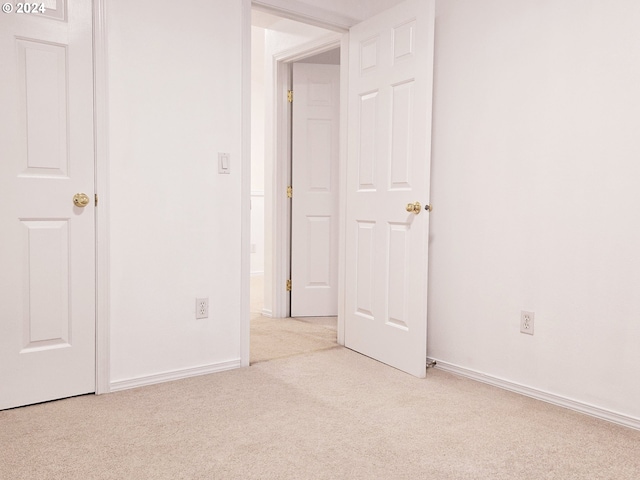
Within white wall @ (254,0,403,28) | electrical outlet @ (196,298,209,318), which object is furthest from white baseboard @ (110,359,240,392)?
white wall @ (254,0,403,28)

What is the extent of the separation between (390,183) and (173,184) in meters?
1.16

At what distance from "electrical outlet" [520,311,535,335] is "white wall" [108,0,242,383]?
1466 mm

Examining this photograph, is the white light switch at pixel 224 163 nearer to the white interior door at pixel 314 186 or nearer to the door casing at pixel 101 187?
the door casing at pixel 101 187

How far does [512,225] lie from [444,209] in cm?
42

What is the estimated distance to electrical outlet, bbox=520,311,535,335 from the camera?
2467 mm

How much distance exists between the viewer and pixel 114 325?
8.08 feet

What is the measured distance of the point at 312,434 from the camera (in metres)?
2.00

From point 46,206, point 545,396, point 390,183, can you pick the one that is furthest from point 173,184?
point 545,396

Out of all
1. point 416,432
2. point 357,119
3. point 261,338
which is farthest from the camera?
point 261,338

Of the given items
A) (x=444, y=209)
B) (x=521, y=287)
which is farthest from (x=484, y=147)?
(x=521, y=287)

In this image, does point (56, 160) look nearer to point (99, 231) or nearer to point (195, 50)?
point (99, 231)

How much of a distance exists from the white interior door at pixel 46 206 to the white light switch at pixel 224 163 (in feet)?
2.08

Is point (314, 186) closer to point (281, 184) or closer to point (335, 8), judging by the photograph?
point (281, 184)

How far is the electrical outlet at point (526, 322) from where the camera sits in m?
2.47
